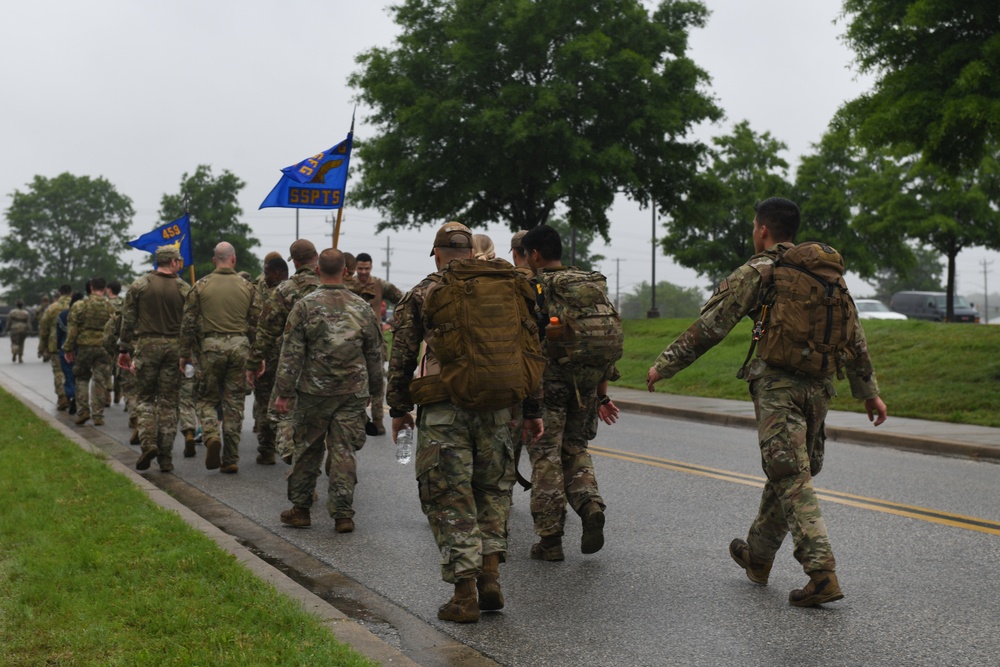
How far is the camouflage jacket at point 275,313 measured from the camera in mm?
9609

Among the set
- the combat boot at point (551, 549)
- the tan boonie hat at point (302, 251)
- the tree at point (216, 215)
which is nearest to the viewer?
the combat boot at point (551, 549)

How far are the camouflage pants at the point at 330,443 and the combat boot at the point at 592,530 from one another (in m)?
1.90

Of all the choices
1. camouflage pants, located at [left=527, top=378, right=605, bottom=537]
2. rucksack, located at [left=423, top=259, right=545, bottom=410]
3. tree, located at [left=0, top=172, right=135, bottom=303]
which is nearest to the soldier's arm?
rucksack, located at [left=423, top=259, right=545, bottom=410]

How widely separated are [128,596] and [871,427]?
11.2m

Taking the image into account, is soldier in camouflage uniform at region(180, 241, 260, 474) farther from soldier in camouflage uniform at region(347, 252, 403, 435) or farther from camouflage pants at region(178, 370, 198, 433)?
soldier in camouflage uniform at region(347, 252, 403, 435)

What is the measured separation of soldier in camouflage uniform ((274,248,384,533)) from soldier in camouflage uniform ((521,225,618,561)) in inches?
64.8

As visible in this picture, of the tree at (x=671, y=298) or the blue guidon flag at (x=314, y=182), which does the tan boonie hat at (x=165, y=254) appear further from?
the tree at (x=671, y=298)

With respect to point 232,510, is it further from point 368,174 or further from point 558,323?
point 368,174

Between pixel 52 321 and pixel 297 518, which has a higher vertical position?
pixel 52 321

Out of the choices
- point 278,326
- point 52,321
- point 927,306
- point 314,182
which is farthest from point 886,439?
point 927,306

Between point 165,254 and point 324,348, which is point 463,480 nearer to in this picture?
point 324,348

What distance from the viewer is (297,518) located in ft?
26.4

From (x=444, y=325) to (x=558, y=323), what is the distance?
1.48 meters

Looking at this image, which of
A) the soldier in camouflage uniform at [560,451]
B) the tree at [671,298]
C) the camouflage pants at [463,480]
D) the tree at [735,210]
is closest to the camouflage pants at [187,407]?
the soldier in camouflage uniform at [560,451]
